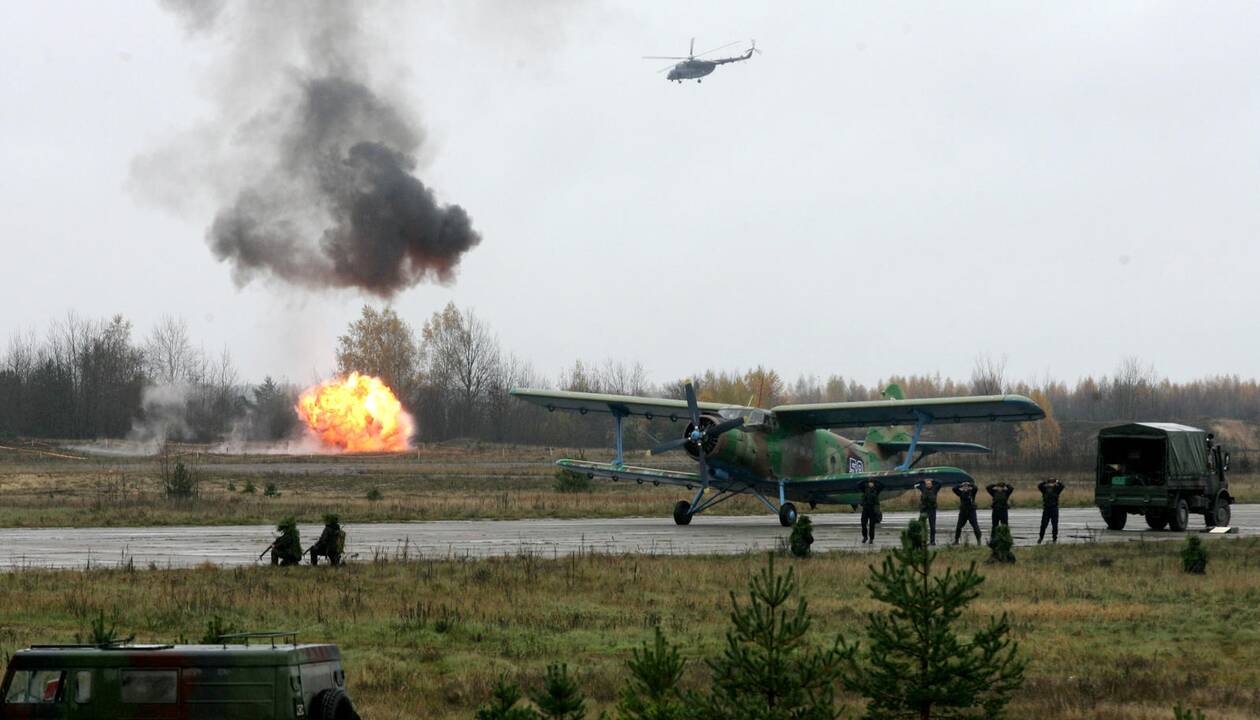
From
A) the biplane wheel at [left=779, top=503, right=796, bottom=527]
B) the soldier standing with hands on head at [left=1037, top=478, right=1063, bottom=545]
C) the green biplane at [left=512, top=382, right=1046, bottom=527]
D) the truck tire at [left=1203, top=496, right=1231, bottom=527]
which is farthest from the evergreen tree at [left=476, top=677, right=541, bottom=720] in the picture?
the truck tire at [left=1203, top=496, right=1231, bottom=527]

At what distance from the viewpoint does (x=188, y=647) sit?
447 inches

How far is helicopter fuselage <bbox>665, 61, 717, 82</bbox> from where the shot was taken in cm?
9456

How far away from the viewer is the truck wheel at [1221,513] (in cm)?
4228

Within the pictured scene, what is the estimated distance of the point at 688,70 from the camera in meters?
94.8

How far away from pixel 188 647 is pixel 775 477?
33595mm

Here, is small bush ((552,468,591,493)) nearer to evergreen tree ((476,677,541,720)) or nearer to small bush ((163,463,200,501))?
small bush ((163,463,200,501))

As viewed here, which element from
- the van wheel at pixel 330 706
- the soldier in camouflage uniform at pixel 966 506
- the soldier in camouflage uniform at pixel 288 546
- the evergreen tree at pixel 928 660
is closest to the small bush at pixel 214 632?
the van wheel at pixel 330 706

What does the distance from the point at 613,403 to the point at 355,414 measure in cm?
6601

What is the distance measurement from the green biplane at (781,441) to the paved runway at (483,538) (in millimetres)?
1381

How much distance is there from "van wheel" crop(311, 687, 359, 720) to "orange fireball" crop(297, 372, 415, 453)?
3852 inches

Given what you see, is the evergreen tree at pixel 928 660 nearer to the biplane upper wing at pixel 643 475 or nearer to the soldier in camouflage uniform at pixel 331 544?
the soldier in camouflage uniform at pixel 331 544

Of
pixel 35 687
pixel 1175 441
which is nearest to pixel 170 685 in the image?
pixel 35 687

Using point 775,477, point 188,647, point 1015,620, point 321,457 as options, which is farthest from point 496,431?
point 188,647

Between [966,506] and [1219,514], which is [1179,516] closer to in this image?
[1219,514]
